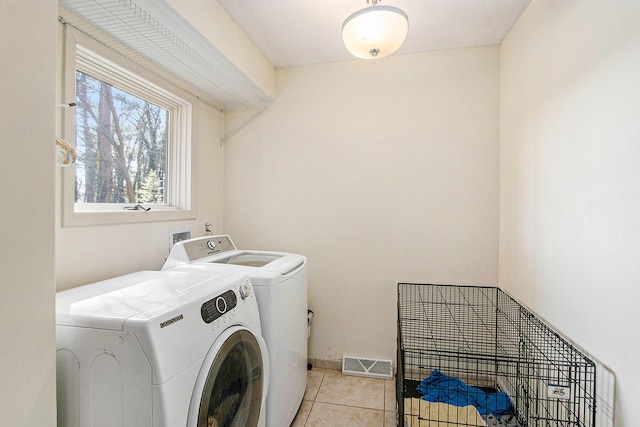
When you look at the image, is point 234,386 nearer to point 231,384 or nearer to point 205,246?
point 231,384

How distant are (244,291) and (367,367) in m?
1.41

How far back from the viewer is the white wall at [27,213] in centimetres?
61

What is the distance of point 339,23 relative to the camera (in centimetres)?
176

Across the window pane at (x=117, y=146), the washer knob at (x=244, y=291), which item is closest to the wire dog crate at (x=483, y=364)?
the washer knob at (x=244, y=291)

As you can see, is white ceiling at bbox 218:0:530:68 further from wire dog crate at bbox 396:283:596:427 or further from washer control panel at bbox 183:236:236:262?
wire dog crate at bbox 396:283:596:427

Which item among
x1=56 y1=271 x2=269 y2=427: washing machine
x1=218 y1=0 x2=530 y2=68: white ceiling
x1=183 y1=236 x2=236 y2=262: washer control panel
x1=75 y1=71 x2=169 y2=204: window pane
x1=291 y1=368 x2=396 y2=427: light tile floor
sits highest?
x1=218 y1=0 x2=530 y2=68: white ceiling

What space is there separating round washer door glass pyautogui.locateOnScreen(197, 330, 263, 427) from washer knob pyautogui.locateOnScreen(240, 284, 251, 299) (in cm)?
14

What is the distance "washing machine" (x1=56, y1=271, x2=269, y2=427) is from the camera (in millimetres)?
779

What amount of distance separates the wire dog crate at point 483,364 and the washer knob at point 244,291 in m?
0.74

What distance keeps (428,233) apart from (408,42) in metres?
1.32

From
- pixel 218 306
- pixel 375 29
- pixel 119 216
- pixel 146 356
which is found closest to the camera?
pixel 146 356

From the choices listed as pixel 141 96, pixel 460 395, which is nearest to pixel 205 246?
pixel 141 96

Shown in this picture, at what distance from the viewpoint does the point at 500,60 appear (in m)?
1.99

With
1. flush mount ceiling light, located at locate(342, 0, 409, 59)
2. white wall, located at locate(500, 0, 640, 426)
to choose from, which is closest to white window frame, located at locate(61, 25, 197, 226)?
flush mount ceiling light, located at locate(342, 0, 409, 59)
